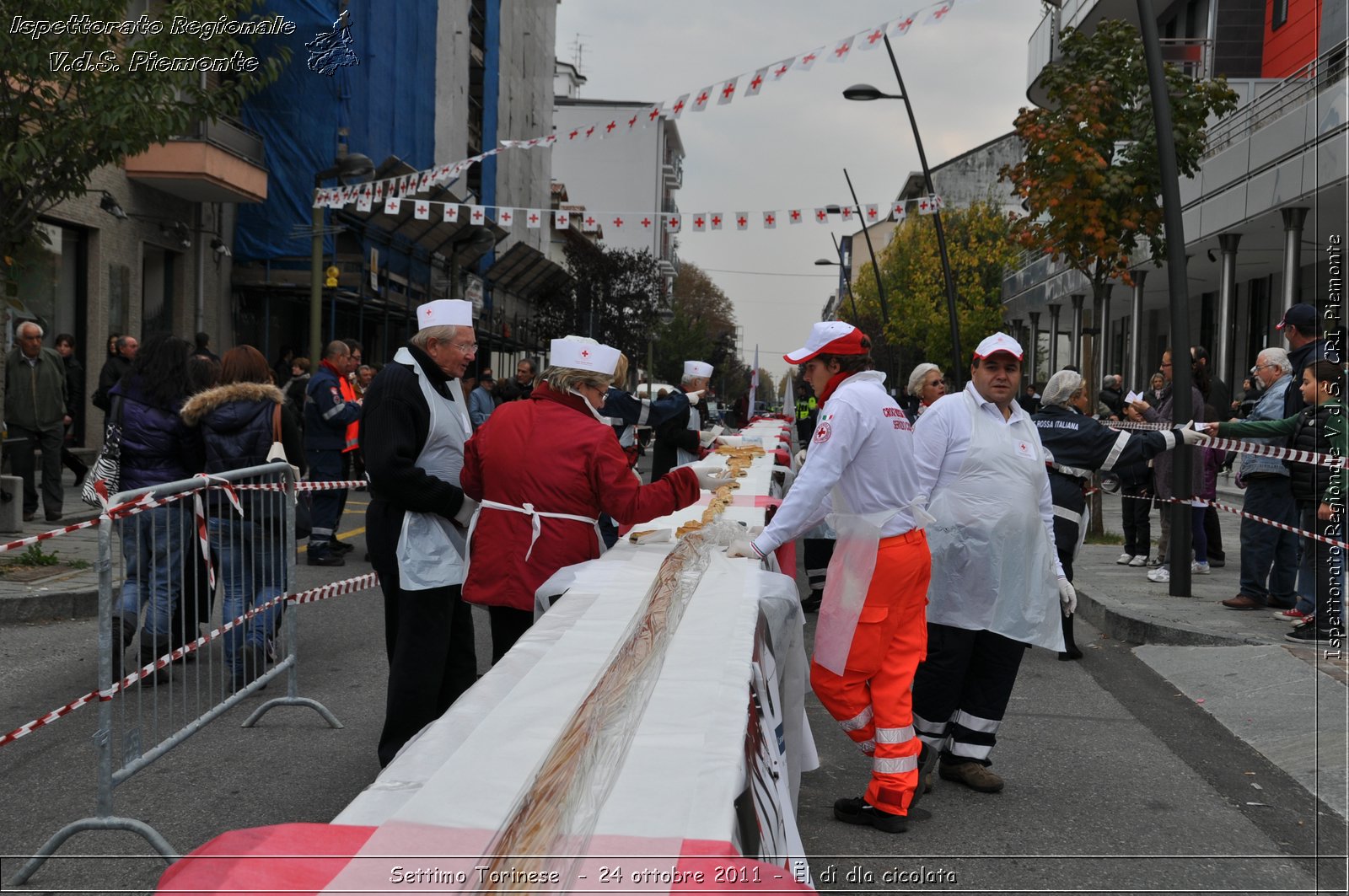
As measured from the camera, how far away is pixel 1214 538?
12.2m

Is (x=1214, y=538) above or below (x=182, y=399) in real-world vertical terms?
below

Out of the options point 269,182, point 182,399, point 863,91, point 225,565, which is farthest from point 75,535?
point 863,91

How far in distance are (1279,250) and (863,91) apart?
818cm

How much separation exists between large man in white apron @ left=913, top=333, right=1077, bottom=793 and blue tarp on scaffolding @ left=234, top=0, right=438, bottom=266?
2038 centimetres

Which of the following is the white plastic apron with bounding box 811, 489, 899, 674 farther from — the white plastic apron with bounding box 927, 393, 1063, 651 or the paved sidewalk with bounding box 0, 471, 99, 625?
the paved sidewalk with bounding box 0, 471, 99, 625

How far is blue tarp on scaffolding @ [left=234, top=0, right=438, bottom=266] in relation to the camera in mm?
24969

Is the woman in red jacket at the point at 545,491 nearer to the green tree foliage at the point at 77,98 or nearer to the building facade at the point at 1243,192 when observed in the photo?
the building facade at the point at 1243,192

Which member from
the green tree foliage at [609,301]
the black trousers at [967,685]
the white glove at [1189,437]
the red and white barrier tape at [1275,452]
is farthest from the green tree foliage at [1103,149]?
the green tree foliage at [609,301]

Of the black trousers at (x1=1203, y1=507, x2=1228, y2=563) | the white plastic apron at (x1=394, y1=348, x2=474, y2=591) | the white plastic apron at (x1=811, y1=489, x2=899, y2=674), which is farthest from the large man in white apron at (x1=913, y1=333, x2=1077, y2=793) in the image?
the black trousers at (x1=1203, y1=507, x2=1228, y2=563)

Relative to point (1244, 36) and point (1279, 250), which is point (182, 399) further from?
point (1244, 36)

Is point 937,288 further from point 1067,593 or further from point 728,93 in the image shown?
point 1067,593

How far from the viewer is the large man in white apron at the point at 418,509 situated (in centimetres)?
486

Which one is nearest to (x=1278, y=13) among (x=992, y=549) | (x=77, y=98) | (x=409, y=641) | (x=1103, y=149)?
(x=1103, y=149)

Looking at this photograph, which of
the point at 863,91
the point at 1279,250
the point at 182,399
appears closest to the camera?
the point at 182,399
